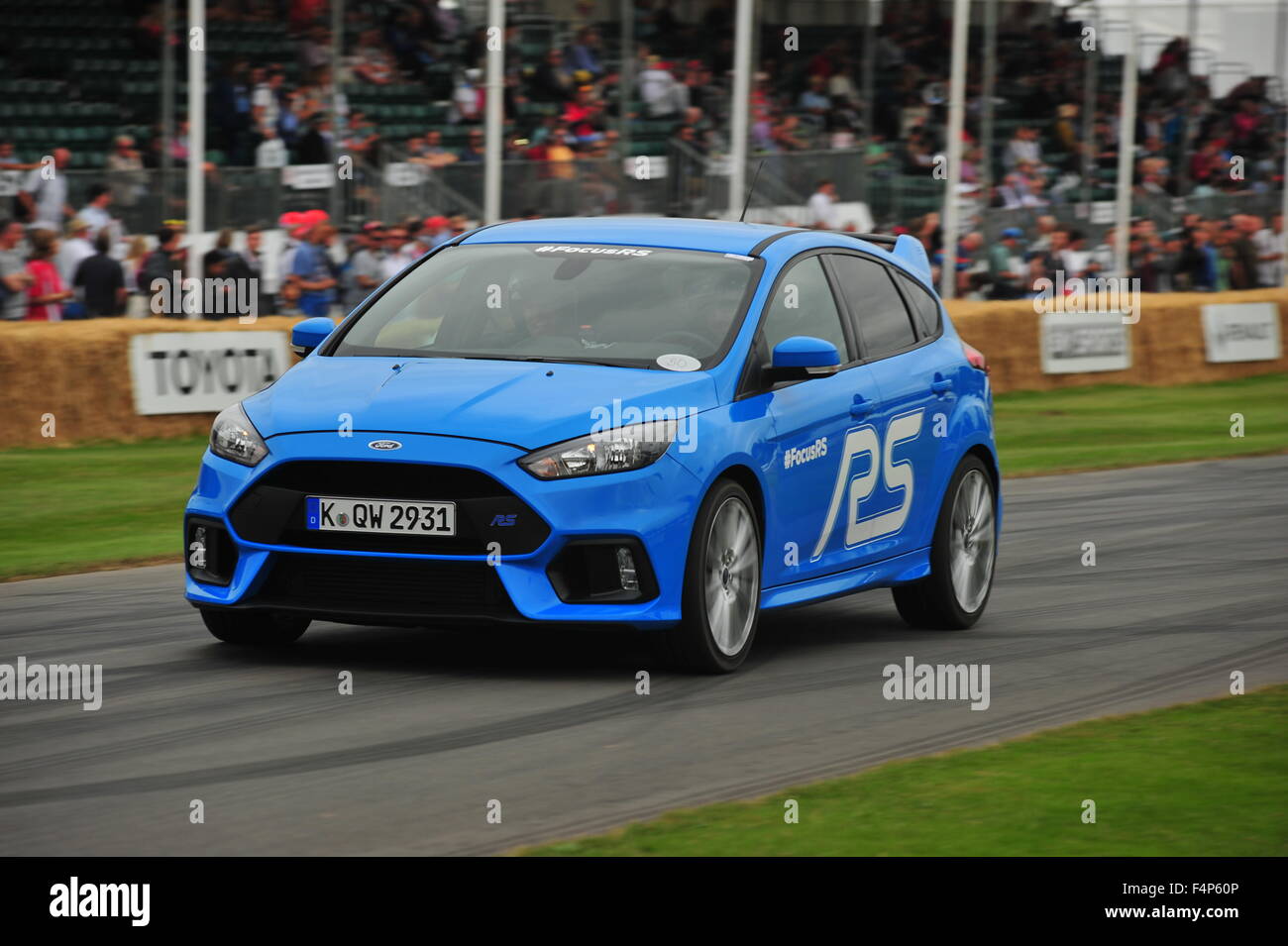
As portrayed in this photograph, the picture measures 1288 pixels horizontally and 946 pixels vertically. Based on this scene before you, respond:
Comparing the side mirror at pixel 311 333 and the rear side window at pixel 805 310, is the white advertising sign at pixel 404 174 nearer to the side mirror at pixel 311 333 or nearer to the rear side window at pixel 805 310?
the rear side window at pixel 805 310

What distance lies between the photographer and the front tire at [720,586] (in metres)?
8.00

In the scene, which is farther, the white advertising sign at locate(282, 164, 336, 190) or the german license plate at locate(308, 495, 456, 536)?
the white advertising sign at locate(282, 164, 336, 190)

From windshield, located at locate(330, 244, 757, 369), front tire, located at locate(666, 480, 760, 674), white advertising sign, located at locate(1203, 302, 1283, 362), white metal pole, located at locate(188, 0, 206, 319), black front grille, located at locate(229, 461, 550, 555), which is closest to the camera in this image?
black front grille, located at locate(229, 461, 550, 555)

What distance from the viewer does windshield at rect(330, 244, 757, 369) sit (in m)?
8.55

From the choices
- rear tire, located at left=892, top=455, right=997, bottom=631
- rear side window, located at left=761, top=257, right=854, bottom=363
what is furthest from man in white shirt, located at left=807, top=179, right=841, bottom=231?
rear side window, located at left=761, top=257, right=854, bottom=363

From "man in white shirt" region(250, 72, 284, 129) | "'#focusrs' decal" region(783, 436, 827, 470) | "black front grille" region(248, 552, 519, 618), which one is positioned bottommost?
"black front grille" region(248, 552, 519, 618)

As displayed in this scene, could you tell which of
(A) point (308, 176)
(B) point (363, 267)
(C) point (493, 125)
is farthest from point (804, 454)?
(C) point (493, 125)

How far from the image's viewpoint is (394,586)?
779 cm

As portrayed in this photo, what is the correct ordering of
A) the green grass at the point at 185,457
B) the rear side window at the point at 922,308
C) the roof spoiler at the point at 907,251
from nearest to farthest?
1. the rear side window at the point at 922,308
2. the roof spoiler at the point at 907,251
3. the green grass at the point at 185,457

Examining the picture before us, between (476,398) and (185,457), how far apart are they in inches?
367

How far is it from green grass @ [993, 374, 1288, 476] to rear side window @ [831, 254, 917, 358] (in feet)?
28.0

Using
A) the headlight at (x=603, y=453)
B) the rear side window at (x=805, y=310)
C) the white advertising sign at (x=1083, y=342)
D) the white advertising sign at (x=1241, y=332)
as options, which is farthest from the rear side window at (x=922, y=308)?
the white advertising sign at (x=1241, y=332)

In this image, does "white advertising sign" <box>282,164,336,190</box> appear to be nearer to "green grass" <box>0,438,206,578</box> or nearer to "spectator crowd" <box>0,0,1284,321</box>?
"spectator crowd" <box>0,0,1284,321</box>

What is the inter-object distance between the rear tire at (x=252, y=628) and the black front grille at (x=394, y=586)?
26.3 inches
